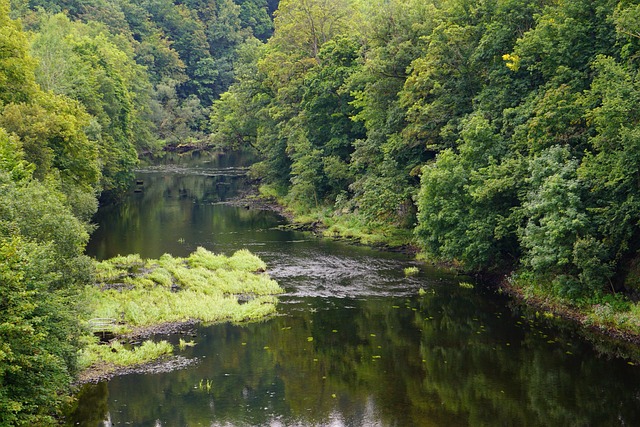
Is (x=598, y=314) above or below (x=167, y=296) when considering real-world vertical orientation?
below

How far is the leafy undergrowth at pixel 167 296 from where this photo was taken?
82.5ft

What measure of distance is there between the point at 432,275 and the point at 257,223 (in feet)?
72.9

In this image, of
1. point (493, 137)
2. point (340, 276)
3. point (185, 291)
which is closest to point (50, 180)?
point (185, 291)

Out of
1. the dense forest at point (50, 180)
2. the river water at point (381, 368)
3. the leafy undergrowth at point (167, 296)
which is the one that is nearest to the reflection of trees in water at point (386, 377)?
the river water at point (381, 368)

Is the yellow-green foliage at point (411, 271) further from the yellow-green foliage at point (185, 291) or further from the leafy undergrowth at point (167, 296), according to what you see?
the yellow-green foliage at point (185, 291)

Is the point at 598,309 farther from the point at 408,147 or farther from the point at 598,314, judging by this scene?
the point at 408,147

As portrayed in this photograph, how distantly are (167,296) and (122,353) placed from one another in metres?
7.31

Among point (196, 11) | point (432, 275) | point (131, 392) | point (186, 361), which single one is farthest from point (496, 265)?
point (196, 11)

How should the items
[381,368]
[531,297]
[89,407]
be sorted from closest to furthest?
[89,407], [381,368], [531,297]

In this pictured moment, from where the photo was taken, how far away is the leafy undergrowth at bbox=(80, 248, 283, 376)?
2514cm

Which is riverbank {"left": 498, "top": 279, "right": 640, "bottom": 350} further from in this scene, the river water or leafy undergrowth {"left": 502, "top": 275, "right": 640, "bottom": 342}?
the river water

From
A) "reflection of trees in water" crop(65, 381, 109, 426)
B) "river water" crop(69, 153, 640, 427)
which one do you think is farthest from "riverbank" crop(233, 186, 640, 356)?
"reflection of trees in water" crop(65, 381, 109, 426)

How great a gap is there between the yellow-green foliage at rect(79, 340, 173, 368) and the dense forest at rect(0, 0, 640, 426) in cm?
269

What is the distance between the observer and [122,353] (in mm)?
24500
